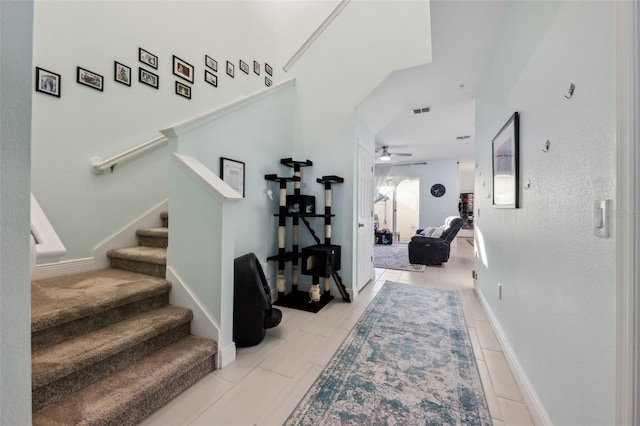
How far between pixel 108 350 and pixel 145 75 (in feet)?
8.48

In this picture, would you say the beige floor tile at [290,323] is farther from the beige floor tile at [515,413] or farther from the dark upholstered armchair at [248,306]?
the beige floor tile at [515,413]

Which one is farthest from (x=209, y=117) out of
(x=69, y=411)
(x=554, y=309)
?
(x=554, y=309)

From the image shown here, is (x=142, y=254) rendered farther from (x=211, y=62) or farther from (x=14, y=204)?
(x=211, y=62)

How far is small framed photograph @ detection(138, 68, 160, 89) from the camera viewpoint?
2.64m

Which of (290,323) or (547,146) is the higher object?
(547,146)

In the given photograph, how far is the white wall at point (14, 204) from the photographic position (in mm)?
636

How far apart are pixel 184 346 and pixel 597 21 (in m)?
2.58

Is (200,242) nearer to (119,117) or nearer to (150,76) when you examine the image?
(119,117)

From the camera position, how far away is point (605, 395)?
86 cm

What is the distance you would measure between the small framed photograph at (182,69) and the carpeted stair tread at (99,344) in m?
2.61

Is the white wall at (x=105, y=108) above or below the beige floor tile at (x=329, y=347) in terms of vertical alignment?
above

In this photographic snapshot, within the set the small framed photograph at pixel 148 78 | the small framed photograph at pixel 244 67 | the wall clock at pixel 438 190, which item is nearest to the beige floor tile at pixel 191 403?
the small framed photograph at pixel 148 78

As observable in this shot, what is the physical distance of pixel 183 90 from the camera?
3059 mm

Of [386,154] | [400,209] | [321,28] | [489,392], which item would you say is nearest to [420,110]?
[321,28]
